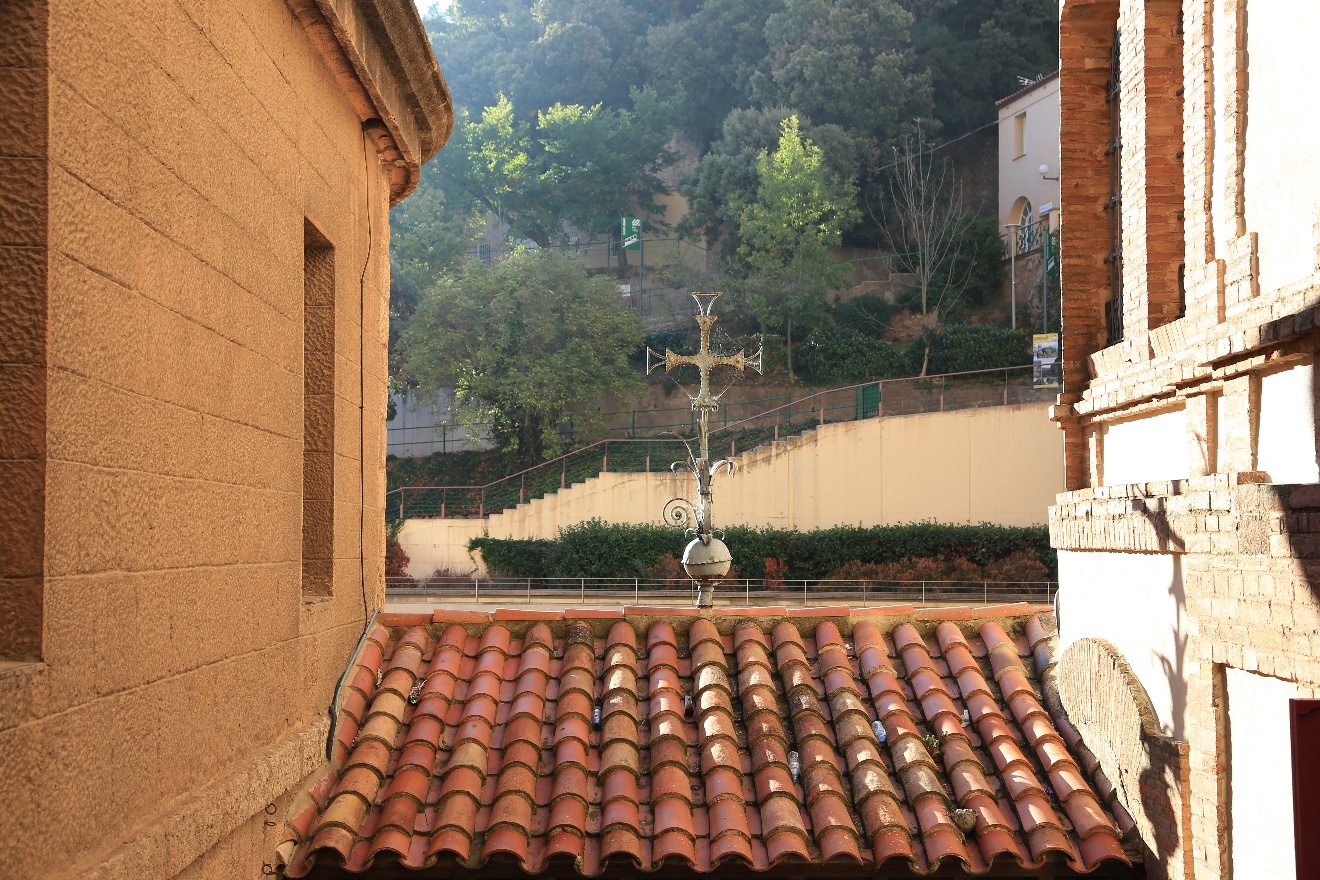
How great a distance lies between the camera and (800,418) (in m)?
31.9

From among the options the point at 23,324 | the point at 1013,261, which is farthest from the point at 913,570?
the point at 23,324

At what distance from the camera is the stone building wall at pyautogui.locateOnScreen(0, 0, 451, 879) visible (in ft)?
8.73

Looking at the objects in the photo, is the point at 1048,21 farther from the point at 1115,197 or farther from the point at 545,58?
the point at 1115,197

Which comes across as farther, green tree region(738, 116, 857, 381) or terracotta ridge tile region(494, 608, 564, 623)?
green tree region(738, 116, 857, 381)

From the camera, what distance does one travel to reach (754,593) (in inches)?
1014

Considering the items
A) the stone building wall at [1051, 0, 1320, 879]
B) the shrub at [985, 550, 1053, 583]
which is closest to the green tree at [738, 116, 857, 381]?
the shrub at [985, 550, 1053, 583]

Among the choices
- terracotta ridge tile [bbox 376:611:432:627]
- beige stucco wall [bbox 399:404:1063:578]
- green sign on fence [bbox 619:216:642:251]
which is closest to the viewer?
terracotta ridge tile [bbox 376:611:432:627]

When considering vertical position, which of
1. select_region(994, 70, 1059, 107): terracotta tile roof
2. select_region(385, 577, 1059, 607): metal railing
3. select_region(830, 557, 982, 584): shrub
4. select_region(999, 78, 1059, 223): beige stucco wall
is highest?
select_region(994, 70, 1059, 107): terracotta tile roof

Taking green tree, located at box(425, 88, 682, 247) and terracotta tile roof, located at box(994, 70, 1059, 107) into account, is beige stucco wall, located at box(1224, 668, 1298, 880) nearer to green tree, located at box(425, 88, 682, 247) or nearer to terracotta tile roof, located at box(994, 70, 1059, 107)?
terracotta tile roof, located at box(994, 70, 1059, 107)

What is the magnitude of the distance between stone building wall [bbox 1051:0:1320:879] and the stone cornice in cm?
347

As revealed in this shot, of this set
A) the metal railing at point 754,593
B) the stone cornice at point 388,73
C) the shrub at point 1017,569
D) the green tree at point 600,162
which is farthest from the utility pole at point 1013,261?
the stone cornice at point 388,73

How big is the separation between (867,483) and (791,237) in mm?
13473

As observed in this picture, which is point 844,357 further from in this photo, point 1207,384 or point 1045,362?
point 1207,384

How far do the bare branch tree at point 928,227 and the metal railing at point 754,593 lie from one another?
14.7m
